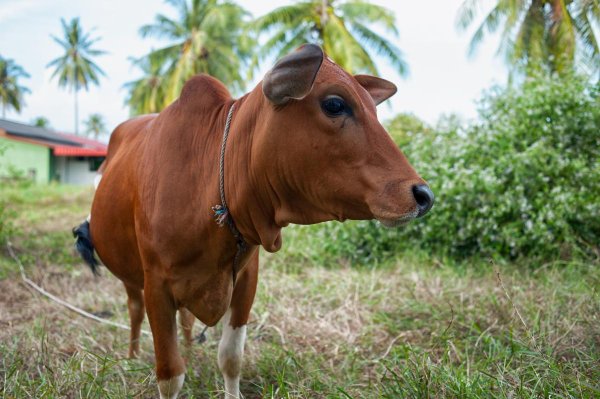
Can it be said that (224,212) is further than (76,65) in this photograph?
No

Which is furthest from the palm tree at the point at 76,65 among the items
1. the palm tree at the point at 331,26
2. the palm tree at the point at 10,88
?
the palm tree at the point at 331,26

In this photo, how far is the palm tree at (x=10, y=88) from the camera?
41.0 metres

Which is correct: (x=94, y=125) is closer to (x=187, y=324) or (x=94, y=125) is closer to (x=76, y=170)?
(x=76, y=170)

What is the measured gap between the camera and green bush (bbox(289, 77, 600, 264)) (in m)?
4.93

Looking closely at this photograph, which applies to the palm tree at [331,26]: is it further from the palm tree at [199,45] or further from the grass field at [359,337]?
the grass field at [359,337]

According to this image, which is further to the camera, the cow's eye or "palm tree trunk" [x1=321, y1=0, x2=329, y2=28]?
"palm tree trunk" [x1=321, y1=0, x2=329, y2=28]

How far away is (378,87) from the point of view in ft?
7.03

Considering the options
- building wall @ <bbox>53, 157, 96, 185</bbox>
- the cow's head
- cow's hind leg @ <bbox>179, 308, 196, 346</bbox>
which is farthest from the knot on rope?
building wall @ <bbox>53, 157, 96, 185</bbox>

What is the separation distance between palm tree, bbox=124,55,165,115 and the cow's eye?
880 inches

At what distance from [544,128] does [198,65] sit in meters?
19.3

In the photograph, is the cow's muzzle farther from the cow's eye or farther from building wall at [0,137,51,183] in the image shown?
building wall at [0,137,51,183]

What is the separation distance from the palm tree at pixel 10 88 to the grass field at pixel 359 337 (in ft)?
138

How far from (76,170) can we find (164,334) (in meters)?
31.6

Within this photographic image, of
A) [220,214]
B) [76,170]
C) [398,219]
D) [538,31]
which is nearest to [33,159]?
[76,170]
